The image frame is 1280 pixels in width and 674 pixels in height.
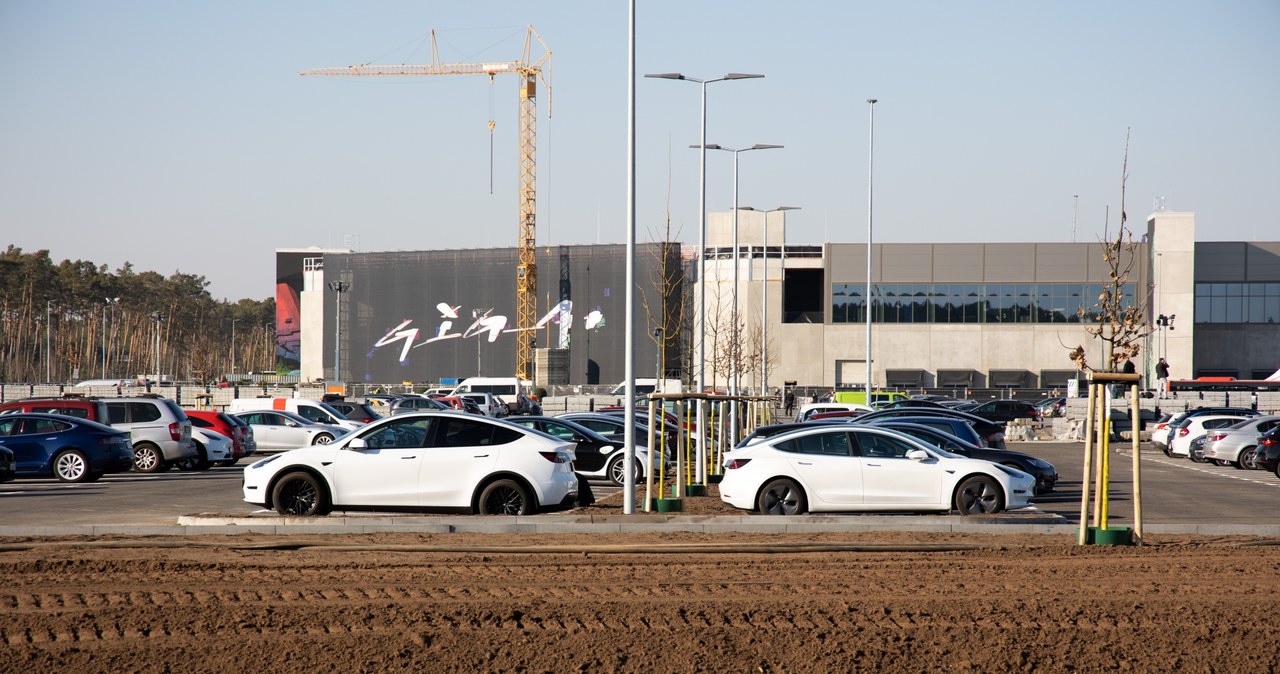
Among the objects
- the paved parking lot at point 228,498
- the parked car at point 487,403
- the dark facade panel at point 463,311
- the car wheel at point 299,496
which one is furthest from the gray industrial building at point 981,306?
the car wheel at point 299,496

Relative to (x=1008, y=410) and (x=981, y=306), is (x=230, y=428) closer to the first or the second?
(x=1008, y=410)

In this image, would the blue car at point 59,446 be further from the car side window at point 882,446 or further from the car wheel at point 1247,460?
the car wheel at point 1247,460

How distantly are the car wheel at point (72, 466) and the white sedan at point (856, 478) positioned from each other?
13.0 m

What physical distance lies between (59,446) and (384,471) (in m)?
10.4

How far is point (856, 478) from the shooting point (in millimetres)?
17625

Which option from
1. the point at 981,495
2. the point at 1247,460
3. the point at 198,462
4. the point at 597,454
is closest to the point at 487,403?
the point at 198,462

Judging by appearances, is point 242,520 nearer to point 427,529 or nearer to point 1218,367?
point 427,529

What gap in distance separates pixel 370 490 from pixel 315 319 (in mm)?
97692

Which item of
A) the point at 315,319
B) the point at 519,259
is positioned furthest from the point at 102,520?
the point at 315,319

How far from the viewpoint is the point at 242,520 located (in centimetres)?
1609

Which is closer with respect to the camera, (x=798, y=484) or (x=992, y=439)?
(x=798, y=484)

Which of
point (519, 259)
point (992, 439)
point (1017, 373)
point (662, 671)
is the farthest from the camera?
point (519, 259)

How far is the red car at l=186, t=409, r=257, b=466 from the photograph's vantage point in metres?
29.5

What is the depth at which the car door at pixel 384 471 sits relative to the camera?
16609 mm
